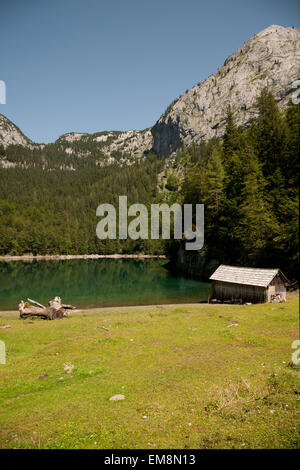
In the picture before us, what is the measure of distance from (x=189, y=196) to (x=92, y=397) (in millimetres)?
80118

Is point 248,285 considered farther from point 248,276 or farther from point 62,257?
point 62,257

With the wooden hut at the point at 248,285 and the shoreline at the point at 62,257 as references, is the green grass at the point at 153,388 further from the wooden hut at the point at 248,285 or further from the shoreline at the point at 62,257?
the shoreline at the point at 62,257

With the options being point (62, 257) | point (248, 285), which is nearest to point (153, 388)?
point (248, 285)

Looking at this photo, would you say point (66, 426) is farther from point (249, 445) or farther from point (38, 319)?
point (38, 319)

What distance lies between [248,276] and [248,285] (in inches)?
53.7

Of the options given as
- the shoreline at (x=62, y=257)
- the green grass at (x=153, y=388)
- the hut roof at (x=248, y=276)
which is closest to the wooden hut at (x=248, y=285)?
the hut roof at (x=248, y=276)

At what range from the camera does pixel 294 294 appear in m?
39.6

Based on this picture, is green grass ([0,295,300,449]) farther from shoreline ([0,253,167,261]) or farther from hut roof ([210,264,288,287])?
shoreline ([0,253,167,261])

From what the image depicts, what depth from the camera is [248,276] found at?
37.3 metres

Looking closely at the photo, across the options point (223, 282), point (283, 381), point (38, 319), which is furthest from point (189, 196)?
point (283, 381)

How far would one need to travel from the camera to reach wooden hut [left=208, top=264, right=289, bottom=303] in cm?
3528

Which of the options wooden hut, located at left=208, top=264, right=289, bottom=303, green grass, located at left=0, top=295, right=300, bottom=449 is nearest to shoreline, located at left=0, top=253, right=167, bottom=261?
wooden hut, located at left=208, top=264, right=289, bottom=303

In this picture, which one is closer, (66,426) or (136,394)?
(66,426)

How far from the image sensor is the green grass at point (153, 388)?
861 cm
